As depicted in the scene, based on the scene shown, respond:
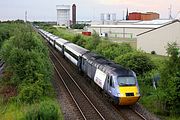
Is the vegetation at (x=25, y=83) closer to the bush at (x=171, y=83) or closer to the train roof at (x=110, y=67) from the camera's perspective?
the train roof at (x=110, y=67)

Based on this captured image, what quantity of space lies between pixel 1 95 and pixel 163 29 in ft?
102

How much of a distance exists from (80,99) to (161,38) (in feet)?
97.5

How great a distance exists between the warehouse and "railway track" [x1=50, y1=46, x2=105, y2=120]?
1976cm

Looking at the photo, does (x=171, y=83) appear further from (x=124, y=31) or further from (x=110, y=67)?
(x=124, y=31)

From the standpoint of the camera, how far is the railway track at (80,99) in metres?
20.4

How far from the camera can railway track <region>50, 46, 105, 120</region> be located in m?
20.4

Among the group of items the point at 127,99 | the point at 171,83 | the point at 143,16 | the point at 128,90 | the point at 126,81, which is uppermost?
the point at 143,16

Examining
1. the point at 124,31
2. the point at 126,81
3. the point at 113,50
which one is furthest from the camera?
the point at 124,31

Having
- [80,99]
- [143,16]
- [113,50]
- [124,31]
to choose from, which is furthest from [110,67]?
[143,16]

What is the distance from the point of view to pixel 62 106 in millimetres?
22422

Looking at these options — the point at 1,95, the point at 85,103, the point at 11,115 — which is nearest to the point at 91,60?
the point at 85,103

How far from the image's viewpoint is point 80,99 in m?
24.5

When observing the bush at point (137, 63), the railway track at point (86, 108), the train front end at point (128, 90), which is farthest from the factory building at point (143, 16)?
the train front end at point (128, 90)

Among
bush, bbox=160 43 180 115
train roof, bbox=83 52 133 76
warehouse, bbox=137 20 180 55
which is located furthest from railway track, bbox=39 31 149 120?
warehouse, bbox=137 20 180 55
